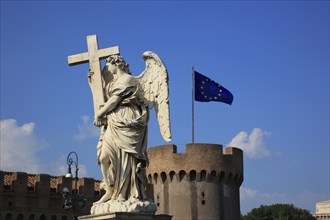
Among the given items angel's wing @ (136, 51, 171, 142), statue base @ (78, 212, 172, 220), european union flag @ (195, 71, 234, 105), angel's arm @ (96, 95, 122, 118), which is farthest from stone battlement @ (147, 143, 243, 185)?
statue base @ (78, 212, 172, 220)

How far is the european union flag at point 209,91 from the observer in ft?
134

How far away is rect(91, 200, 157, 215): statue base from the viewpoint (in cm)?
695

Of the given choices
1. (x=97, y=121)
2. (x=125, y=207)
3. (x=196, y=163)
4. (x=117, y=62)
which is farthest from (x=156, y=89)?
(x=196, y=163)

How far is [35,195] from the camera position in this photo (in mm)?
38844

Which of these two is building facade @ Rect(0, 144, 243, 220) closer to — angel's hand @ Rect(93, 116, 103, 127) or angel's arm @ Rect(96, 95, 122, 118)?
angel's hand @ Rect(93, 116, 103, 127)

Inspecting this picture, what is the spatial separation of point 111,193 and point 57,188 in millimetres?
33852

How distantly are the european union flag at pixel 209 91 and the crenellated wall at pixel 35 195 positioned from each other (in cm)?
976

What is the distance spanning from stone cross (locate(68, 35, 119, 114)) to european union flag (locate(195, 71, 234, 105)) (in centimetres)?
3304

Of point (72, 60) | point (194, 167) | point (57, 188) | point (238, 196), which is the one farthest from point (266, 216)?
point (72, 60)

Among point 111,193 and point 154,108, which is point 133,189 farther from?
point 154,108

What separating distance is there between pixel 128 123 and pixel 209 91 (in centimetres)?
3524

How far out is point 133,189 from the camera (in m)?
7.23

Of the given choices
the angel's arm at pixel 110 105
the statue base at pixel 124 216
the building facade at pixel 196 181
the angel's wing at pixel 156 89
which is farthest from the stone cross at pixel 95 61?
the building facade at pixel 196 181

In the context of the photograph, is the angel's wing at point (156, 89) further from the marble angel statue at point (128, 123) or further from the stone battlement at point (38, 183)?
the stone battlement at point (38, 183)
